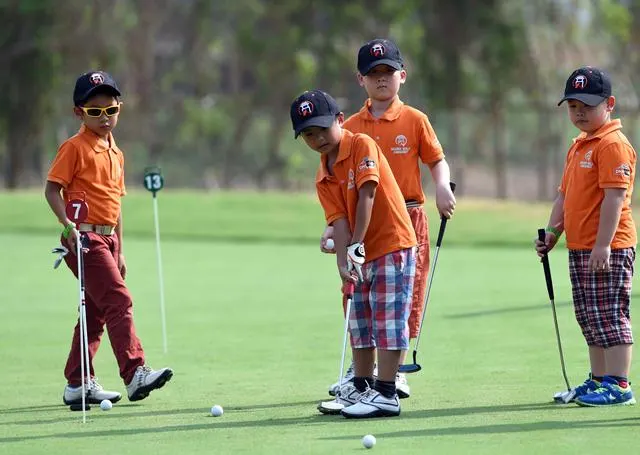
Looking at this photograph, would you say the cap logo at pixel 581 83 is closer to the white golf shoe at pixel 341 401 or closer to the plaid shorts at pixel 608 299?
the plaid shorts at pixel 608 299

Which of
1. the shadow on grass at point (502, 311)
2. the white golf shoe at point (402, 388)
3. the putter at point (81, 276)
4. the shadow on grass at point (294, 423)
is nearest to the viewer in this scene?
the shadow on grass at point (294, 423)

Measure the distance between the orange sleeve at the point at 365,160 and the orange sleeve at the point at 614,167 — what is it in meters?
1.14

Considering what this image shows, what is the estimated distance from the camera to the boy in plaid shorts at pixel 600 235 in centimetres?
712

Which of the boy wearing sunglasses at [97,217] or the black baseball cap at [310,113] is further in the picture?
the boy wearing sunglasses at [97,217]

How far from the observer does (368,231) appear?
7133 millimetres

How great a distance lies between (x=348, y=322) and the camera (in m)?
7.21

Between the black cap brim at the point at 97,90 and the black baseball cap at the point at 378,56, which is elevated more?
the black baseball cap at the point at 378,56

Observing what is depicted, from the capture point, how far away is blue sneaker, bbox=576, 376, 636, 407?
7086 mm

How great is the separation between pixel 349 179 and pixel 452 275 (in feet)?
26.4

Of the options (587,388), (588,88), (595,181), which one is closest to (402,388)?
(587,388)

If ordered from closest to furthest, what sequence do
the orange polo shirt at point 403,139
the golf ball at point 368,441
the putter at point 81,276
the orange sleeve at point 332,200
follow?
the golf ball at point 368,441
the orange sleeve at point 332,200
the putter at point 81,276
the orange polo shirt at point 403,139

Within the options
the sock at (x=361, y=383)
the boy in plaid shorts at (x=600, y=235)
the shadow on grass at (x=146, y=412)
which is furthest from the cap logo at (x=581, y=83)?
the shadow on grass at (x=146, y=412)

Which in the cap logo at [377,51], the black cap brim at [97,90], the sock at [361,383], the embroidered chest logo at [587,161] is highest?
the cap logo at [377,51]

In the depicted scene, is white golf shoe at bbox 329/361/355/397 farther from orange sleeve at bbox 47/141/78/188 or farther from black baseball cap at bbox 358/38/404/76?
orange sleeve at bbox 47/141/78/188
